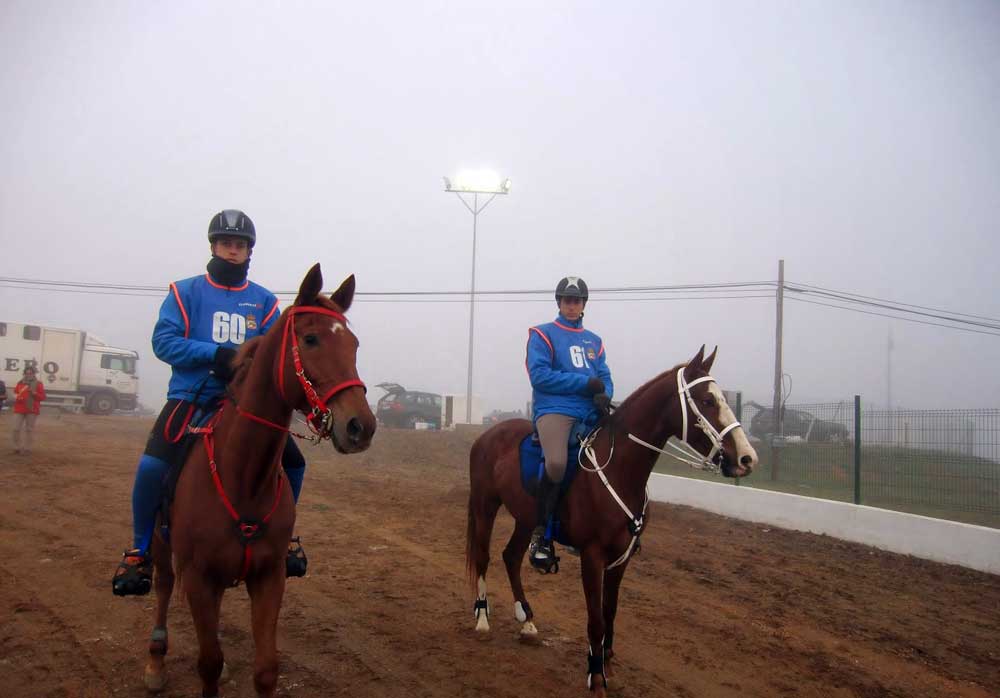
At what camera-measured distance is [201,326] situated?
4133mm

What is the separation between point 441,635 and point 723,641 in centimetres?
258

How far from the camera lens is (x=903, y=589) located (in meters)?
8.41

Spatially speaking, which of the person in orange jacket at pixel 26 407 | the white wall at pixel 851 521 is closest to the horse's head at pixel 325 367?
the white wall at pixel 851 521

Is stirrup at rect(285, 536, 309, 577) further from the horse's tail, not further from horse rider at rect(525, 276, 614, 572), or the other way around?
the horse's tail

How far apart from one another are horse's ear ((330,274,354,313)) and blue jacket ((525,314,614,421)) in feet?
8.57

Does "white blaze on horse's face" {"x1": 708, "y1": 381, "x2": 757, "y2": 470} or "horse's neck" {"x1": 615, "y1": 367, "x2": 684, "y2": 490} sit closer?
"white blaze on horse's face" {"x1": 708, "y1": 381, "x2": 757, "y2": 470}

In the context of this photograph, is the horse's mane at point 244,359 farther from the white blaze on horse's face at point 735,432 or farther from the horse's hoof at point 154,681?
the white blaze on horse's face at point 735,432

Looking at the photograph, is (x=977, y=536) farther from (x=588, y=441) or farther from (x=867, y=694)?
(x=588, y=441)

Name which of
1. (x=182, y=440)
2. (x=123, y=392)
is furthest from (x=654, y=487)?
(x=123, y=392)

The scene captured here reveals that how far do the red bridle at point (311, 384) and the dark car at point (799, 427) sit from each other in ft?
37.7

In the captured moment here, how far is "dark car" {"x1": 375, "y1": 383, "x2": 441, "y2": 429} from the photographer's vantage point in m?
34.2

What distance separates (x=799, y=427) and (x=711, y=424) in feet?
34.1

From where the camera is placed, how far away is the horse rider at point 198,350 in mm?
3906

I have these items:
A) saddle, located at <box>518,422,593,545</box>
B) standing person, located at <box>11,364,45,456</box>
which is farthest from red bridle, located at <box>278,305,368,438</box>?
Answer: standing person, located at <box>11,364,45,456</box>
